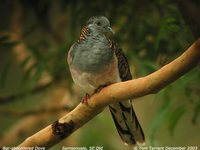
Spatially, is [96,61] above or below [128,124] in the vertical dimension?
above

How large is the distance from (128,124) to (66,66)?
43.7 inches

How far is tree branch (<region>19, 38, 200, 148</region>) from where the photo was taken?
121 cm

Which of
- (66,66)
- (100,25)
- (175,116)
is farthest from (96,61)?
(66,66)

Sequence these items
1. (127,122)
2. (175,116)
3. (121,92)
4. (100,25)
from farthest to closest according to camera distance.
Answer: (175,116) < (127,122) < (100,25) < (121,92)

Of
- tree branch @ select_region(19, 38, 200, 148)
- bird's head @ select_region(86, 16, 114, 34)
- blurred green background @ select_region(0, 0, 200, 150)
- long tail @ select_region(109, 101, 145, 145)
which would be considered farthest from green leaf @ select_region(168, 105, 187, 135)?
tree branch @ select_region(19, 38, 200, 148)

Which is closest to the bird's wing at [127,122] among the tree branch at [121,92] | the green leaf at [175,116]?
the green leaf at [175,116]

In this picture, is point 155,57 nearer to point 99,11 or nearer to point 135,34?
point 135,34

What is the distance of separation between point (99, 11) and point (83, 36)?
3.66 ft

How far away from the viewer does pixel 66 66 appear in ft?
10.4

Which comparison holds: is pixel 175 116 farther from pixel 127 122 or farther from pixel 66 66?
pixel 66 66

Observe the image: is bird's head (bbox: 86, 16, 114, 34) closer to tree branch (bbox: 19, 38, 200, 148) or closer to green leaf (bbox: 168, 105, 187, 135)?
tree branch (bbox: 19, 38, 200, 148)

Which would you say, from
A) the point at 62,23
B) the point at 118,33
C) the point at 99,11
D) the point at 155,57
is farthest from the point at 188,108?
the point at 62,23

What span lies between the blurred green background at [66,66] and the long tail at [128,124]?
0.23 meters

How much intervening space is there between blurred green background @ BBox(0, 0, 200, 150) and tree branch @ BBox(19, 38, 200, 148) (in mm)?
723
